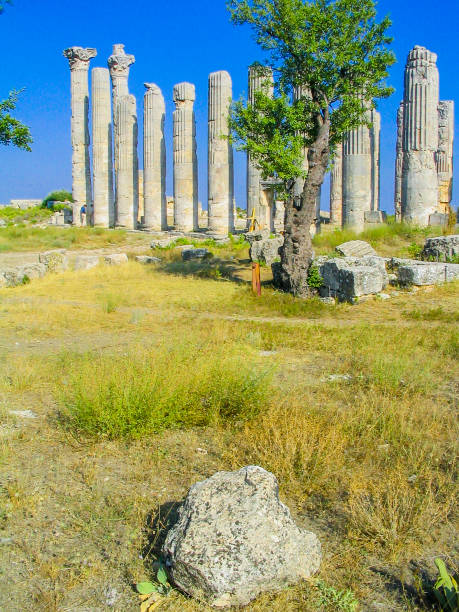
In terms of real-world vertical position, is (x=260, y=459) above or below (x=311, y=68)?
below

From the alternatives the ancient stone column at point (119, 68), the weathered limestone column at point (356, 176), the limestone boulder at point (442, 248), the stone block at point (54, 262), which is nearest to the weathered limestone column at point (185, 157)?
the ancient stone column at point (119, 68)

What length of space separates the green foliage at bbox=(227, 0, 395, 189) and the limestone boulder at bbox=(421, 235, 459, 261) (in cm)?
474

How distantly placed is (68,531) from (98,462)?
1.05 metres

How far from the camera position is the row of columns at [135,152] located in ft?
97.9

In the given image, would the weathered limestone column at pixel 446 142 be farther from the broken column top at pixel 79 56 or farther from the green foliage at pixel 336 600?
the green foliage at pixel 336 600

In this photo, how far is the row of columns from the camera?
29.8 metres

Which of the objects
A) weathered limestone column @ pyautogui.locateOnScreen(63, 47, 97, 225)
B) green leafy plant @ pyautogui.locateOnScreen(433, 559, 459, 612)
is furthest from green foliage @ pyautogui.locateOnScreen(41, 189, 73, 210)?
green leafy plant @ pyautogui.locateOnScreen(433, 559, 459, 612)

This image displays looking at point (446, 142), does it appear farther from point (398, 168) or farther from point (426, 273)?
point (426, 273)

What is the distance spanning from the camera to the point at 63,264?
63.9ft

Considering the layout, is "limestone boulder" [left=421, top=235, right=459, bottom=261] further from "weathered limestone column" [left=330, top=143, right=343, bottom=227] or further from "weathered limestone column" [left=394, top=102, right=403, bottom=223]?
"weathered limestone column" [left=330, top=143, right=343, bottom=227]

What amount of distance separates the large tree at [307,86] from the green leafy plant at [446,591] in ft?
37.7

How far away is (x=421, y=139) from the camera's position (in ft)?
74.6

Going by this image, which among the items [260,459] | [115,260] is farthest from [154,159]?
[260,459]

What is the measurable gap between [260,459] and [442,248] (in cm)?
1429
